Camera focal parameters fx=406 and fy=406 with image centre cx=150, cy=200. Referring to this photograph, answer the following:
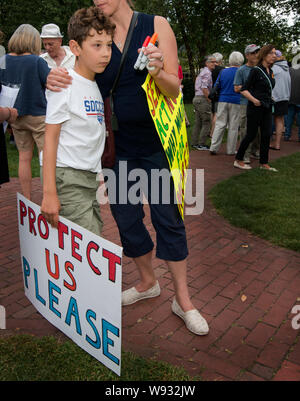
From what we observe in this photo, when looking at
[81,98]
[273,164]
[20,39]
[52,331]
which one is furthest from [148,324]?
[273,164]

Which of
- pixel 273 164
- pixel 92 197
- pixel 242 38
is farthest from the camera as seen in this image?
pixel 242 38

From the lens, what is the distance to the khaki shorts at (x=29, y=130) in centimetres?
456

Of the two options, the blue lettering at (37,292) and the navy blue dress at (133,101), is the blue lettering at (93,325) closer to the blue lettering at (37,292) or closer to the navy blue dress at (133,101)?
the blue lettering at (37,292)

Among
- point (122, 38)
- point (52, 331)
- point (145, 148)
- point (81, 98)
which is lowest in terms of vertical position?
point (52, 331)

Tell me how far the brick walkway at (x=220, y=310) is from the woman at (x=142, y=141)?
6.4 inches

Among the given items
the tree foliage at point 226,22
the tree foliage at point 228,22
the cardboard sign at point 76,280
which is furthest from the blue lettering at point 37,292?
the tree foliage at point 228,22

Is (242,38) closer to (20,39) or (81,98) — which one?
(20,39)

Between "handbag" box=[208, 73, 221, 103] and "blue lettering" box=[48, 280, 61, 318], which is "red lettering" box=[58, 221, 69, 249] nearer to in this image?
"blue lettering" box=[48, 280, 61, 318]

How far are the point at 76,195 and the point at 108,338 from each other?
79 cm

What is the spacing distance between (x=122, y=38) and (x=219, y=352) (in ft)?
6.33

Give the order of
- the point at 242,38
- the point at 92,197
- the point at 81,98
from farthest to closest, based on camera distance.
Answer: the point at 242,38
the point at 92,197
the point at 81,98

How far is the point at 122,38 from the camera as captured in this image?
223 cm

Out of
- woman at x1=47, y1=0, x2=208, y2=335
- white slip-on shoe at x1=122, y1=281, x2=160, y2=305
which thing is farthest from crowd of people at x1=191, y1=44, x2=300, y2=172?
woman at x1=47, y1=0, x2=208, y2=335

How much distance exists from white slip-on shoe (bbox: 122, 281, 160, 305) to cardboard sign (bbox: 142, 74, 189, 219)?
830 millimetres
